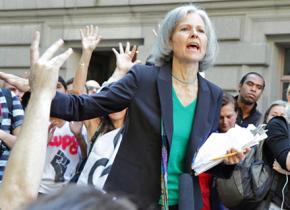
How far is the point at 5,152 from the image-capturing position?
13.6ft

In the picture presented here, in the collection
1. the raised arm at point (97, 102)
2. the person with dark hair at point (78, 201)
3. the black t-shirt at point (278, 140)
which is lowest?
the black t-shirt at point (278, 140)

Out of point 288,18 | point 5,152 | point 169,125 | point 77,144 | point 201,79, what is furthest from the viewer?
point 288,18

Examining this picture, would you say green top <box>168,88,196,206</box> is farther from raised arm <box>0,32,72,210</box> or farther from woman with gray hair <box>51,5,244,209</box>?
raised arm <box>0,32,72,210</box>

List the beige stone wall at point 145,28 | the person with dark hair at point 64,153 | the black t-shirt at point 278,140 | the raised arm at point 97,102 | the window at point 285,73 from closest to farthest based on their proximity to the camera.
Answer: the raised arm at point 97,102, the black t-shirt at point 278,140, the person with dark hair at point 64,153, the beige stone wall at point 145,28, the window at point 285,73

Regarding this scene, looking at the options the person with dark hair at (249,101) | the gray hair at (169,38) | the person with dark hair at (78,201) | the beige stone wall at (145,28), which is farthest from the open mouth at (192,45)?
the beige stone wall at (145,28)

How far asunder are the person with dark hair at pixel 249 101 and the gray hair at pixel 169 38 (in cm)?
321

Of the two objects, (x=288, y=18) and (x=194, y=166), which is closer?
(x=194, y=166)

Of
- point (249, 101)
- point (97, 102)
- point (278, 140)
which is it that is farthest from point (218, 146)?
point (249, 101)

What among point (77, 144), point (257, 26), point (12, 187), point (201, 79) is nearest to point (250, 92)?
point (77, 144)

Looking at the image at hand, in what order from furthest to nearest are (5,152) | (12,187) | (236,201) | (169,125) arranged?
(236,201) < (5,152) < (169,125) < (12,187)

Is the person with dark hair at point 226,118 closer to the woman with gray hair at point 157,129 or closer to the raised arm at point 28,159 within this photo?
the woman with gray hair at point 157,129

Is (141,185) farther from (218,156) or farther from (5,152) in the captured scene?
(5,152)

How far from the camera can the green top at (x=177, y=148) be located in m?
3.18

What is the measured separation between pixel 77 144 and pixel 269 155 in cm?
150
